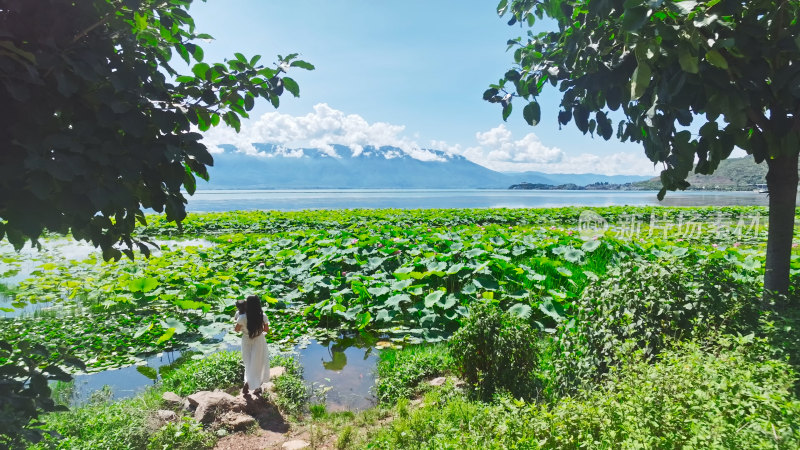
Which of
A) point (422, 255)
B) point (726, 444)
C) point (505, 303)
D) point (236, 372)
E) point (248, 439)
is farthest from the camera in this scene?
point (422, 255)

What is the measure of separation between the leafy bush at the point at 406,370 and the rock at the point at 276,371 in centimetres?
127

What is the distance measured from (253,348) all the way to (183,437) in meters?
→ 1.24

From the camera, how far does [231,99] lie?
2.25m

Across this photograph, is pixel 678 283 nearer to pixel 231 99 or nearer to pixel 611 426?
pixel 611 426

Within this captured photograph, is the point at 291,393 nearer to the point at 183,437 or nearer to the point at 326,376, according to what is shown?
the point at 326,376

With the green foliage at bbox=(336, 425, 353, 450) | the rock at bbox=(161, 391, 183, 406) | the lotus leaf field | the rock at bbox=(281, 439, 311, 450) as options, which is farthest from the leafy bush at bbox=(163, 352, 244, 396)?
the green foliage at bbox=(336, 425, 353, 450)

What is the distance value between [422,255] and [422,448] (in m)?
6.33

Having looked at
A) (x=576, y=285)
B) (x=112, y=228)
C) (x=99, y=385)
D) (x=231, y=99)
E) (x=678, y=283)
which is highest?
(x=231, y=99)

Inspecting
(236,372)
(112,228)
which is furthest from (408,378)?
(112,228)

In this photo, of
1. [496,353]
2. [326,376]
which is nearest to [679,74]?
[496,353]

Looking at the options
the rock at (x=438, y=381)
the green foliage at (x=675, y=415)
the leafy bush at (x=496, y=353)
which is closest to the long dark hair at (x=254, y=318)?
the rock at (x=438, y=381)

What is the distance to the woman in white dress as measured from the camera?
5270 mm

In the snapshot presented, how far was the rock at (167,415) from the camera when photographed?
14.7 ft

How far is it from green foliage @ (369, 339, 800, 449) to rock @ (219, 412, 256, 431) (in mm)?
2180
